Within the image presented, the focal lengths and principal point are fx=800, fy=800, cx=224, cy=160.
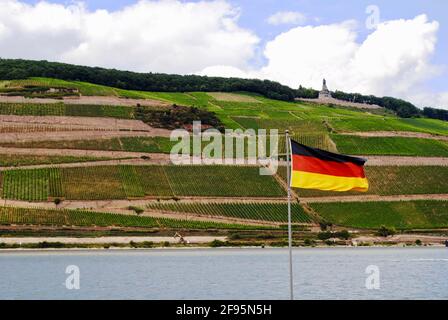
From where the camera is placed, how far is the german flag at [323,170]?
67.4 feet

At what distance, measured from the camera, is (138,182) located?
112875mm

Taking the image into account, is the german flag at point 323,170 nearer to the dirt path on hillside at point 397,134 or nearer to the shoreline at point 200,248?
the shoreline at point 200,248

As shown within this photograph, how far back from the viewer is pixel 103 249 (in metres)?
87.6

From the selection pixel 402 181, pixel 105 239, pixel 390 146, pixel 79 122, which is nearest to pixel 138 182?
pixel 105 239

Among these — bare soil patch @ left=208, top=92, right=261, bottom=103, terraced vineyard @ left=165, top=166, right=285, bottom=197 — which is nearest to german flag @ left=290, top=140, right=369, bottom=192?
terraced vineyard @ left=165, top=166, right=285, bottom=197

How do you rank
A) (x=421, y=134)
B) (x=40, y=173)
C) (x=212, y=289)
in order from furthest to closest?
(x=421, y=134) → (x=40, y=173) → (x=212, y=289)

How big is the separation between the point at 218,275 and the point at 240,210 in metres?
52.0

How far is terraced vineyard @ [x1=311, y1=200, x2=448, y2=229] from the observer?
10744 cm

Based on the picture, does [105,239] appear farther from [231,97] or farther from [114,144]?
[231,97]

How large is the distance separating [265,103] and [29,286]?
477ft

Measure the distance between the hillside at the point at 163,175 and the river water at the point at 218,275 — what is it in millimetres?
16796
